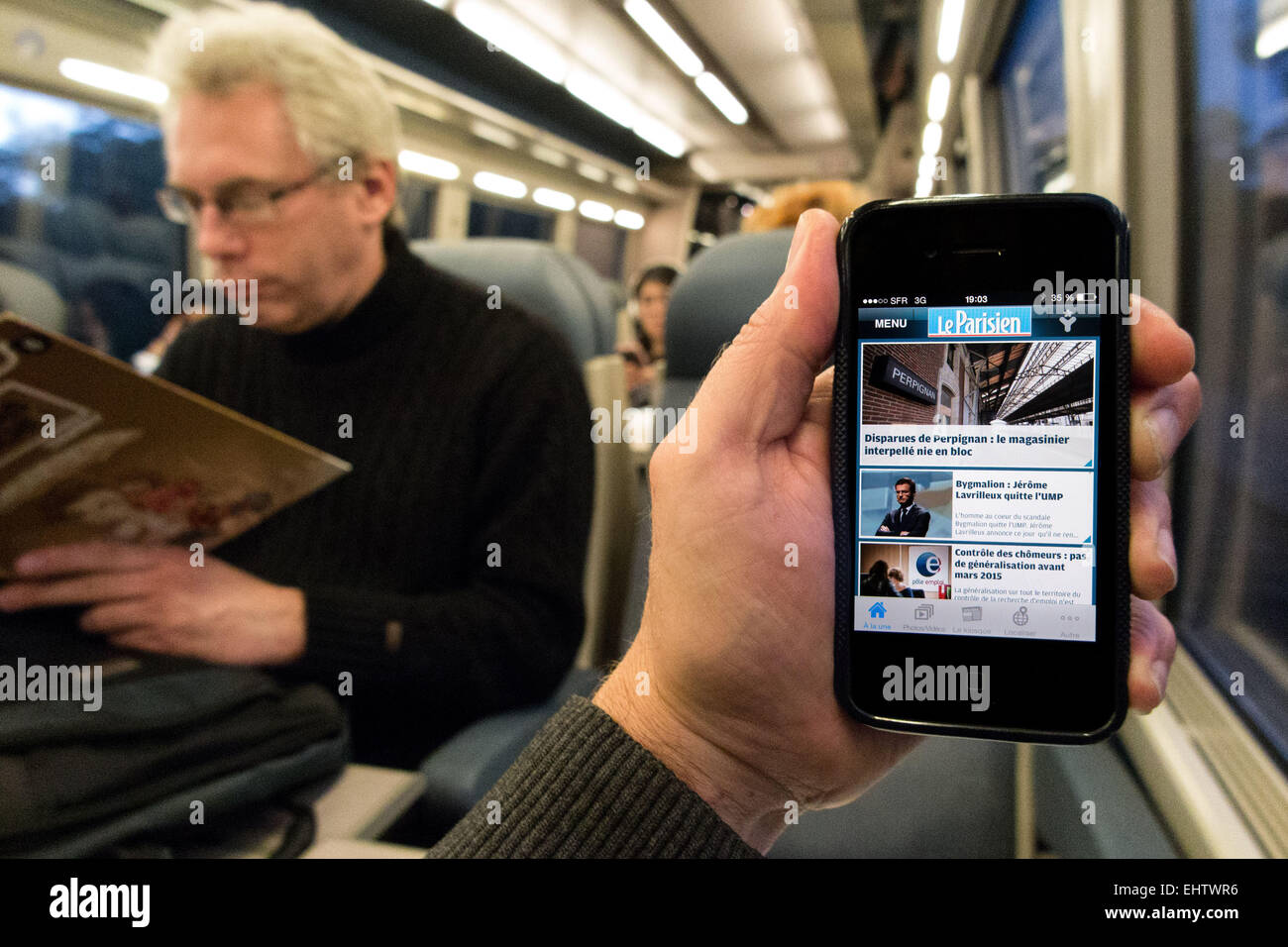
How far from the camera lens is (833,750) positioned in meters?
0.50

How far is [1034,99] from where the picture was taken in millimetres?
2281

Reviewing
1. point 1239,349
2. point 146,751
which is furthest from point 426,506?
point 1239,349

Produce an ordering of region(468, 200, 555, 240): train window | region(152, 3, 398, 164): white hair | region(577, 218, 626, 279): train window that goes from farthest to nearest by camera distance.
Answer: region(577, 218, 626, 279): train window < region(468, 200, 555, 240): train window < region(152, 3, 398, 164): white hair

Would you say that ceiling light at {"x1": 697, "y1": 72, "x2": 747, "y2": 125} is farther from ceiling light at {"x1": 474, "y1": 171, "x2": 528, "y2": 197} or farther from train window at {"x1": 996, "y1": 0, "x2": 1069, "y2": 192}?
train window at {"x1": 996, "y1": 0, "x2": 1069, "y2": 192}

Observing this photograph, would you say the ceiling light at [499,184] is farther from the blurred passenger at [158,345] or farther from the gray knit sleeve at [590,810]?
the gray knit sleeve at [590,810]

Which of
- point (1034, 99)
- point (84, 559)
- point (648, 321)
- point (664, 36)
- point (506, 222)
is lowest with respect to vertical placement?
point (84, 559)

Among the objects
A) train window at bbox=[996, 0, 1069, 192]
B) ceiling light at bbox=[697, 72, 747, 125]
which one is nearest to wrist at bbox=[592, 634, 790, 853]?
train window at bbox=[996, 0, 1069, 192]

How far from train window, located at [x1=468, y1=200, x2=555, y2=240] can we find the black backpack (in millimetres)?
4829

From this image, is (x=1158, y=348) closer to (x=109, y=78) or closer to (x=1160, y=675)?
(x=1160, y=675)

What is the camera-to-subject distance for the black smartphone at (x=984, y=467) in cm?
44

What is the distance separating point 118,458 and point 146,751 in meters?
0.27

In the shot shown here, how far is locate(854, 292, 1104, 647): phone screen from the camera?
1.47ft

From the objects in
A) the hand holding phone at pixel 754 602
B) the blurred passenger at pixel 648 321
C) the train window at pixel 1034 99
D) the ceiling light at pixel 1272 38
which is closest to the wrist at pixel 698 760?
the hand holding phone at pixel 754 602
